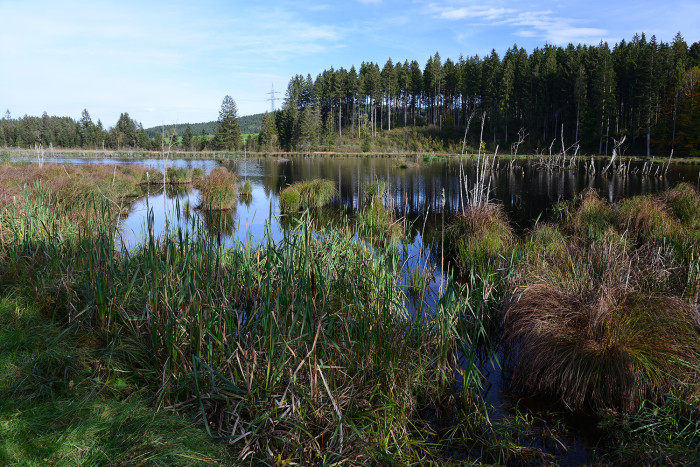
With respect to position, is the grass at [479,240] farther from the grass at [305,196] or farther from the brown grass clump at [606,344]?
the grass at [305,196]

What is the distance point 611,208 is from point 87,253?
1156 cm

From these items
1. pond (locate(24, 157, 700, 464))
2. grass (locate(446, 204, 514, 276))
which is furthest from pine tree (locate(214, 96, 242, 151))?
grass (locate(446, 204, 514, 276))

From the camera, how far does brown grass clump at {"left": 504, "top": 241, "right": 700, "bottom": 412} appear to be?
3754 millimetres

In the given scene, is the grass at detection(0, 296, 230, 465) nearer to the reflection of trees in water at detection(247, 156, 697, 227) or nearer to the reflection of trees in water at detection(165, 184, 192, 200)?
the reflection of trees in water at detection(247, 156, 697, 227)

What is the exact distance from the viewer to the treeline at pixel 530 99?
4706 cm

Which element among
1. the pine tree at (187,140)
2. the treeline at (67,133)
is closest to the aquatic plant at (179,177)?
the pine tree at (187,140)

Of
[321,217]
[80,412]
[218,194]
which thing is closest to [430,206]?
[321,217]

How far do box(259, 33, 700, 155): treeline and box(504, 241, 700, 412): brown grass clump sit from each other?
3437 centimetres

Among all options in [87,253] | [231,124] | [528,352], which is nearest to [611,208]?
[528,352]

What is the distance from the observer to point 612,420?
12.3ft

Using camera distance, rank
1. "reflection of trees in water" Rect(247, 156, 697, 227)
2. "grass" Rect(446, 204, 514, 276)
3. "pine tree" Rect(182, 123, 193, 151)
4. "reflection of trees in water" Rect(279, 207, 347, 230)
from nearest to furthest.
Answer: "grass" Rect(446, 204, 514, 276)
"reflection of trees in water" Rect(279, 207, 347, 230)
"reflection of trees in water" Rect(247, 156, 697, 227)
"pine tree" Rect(182, 123, 193, 151)

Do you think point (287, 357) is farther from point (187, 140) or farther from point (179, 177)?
point (187, 140)

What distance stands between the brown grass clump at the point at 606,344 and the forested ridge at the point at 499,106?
105 feet

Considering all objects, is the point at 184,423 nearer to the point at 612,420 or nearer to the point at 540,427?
the point at 540,427
